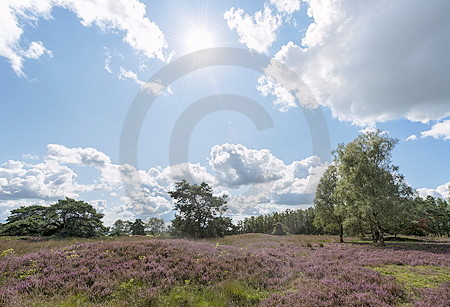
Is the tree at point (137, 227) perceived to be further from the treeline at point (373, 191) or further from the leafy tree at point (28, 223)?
the treeline at point (373, 191)

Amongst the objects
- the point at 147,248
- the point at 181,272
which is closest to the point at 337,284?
the point at 181,272

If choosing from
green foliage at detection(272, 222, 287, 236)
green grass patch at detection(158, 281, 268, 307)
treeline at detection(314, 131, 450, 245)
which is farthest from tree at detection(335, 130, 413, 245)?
green foliage at detection(272, 222, 287, 236)

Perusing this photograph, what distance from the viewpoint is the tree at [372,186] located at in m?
27.1

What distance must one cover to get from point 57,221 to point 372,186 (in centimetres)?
4612

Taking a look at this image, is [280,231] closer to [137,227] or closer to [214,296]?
[137,227]

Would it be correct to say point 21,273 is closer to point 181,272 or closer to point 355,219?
point 181,272

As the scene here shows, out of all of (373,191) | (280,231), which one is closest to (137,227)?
(280,231)

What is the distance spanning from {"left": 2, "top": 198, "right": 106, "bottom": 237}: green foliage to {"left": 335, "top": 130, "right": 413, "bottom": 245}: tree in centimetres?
3929

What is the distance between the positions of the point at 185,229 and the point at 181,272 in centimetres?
3788

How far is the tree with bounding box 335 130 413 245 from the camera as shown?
89.0 feet

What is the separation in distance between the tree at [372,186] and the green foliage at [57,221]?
1547 inches

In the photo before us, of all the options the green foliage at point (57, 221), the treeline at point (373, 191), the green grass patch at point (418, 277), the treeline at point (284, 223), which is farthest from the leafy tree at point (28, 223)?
the treeline at point (284, 223)

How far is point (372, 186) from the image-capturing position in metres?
28.9

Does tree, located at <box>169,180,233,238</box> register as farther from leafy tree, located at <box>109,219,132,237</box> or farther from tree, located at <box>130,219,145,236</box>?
tree, located at <box>130,219,145,236</box>
